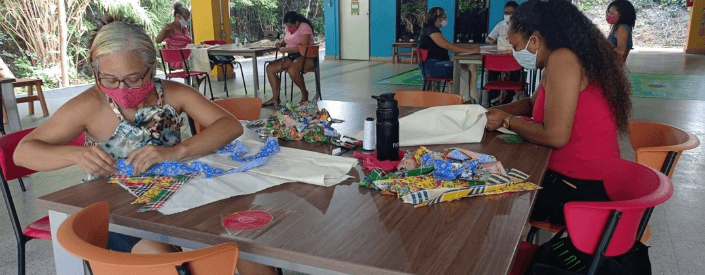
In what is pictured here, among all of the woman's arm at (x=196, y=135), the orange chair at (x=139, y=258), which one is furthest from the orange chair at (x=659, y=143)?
the woman's arm at (x=196, y=135)

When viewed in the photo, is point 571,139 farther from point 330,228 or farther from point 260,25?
point 260,25

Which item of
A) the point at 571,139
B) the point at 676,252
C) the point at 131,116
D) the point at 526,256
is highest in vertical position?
the point at 131,116

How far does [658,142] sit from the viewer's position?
2070mm

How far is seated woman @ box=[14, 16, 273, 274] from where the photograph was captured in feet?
4.81

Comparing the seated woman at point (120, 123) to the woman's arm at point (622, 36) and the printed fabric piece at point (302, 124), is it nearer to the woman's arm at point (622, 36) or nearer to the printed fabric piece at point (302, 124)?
the printed fabric piece at point (302, 124)

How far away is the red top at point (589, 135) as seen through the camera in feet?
6.14

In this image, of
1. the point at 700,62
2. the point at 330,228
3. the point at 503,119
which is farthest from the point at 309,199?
the point at 700,62

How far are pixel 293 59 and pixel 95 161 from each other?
19.9 feet

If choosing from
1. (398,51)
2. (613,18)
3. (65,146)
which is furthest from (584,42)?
(398,51)

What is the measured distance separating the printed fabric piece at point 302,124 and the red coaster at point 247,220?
0.73 meters

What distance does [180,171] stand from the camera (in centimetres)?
147

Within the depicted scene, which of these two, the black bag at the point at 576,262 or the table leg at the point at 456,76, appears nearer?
the black bag at the point at 576,262

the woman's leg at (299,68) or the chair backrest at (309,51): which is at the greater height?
the chair backrest at (309,51)

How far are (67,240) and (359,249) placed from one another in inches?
20.9
